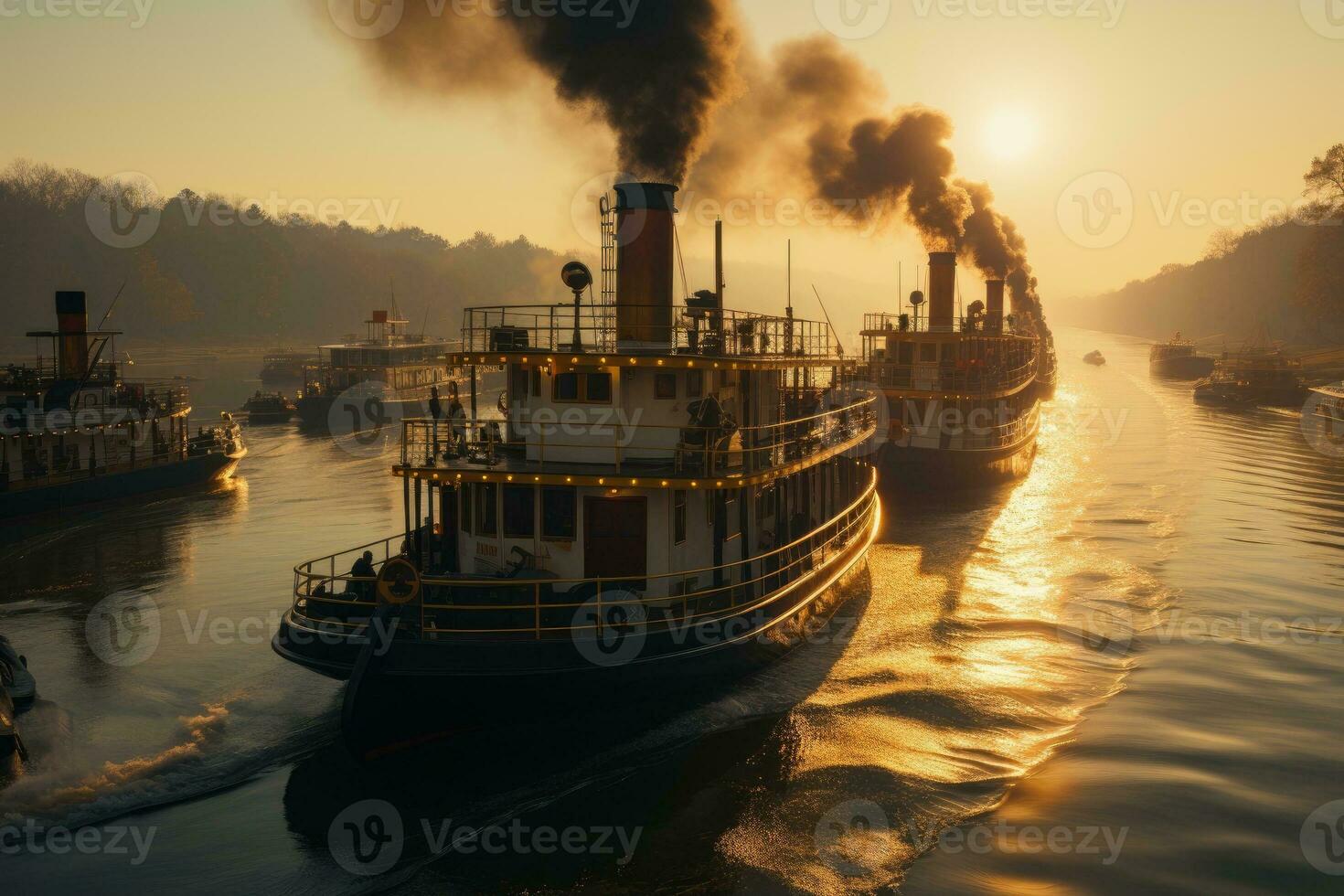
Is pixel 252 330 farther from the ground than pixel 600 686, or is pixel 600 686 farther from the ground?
pixel 252 330

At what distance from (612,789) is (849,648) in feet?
28.6

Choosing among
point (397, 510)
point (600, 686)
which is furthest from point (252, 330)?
point (600, 686)

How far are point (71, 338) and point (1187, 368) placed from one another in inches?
4486

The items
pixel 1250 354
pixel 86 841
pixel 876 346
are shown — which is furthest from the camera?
pixel 1250 354

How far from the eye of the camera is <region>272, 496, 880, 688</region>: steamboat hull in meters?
15.1

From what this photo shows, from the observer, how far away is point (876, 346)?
46531 mm

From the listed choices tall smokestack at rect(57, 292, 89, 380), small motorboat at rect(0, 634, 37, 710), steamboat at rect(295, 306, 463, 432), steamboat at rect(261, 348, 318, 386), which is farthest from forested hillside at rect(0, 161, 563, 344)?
small motorboat at rect(0, 634, 37, 710)

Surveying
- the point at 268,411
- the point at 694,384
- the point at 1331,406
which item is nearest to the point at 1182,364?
the point at 1331,406

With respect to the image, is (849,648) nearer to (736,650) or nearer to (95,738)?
(736,650)

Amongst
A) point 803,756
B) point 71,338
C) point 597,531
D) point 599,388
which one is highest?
point 71,338

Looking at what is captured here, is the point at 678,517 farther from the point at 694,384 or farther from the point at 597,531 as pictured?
the point at 694,384

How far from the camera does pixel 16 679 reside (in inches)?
758

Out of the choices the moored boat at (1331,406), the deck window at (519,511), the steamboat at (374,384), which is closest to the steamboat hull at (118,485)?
the steamboat at (374,384)

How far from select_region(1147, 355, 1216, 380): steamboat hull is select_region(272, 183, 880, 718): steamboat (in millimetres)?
109827
